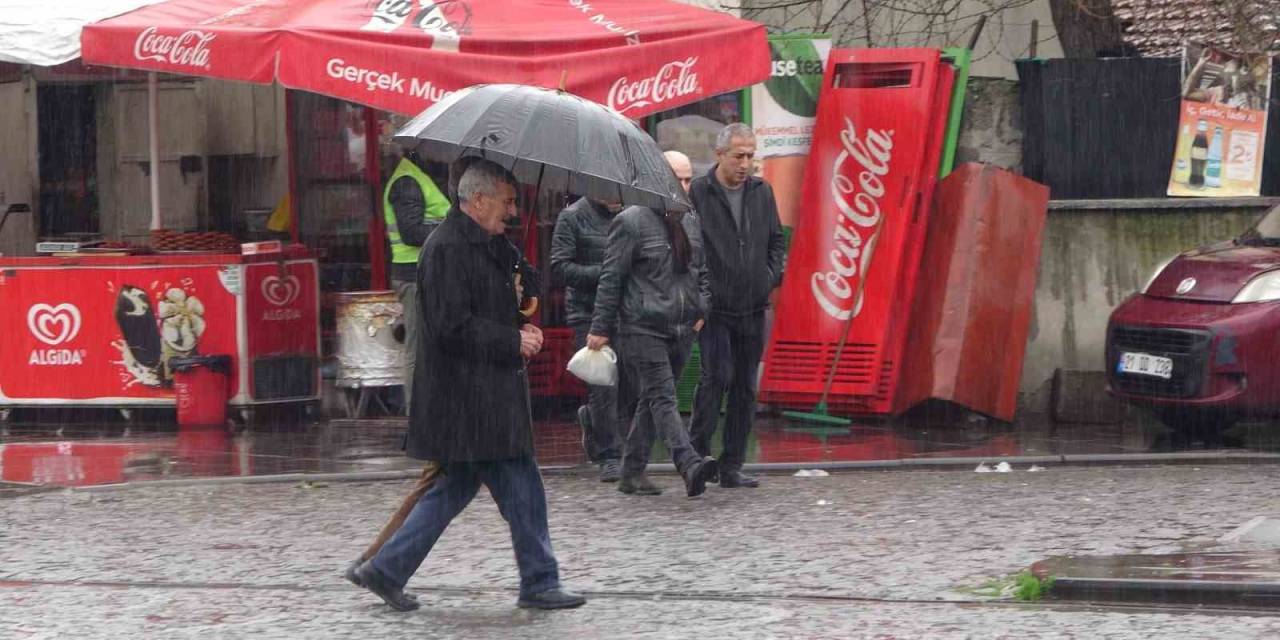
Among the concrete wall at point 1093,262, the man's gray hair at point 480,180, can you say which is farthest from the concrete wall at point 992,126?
the man's gray hair at point 480,180

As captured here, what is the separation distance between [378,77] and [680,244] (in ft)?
9.67

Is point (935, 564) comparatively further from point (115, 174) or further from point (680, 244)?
point (115, 174)

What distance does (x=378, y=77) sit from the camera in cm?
1105

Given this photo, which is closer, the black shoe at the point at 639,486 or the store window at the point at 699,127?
the black shoe at the point at 639,486

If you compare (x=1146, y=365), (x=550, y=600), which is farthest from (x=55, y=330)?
(x=1146, y=365)

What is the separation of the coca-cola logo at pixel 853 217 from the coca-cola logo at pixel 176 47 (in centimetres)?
412

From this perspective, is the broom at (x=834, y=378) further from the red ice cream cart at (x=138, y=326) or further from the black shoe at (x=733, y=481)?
the red ice cream cart at (x=138, y=326)

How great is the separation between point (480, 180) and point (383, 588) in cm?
149

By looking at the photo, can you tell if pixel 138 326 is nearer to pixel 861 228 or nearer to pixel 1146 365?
pixel 861 228

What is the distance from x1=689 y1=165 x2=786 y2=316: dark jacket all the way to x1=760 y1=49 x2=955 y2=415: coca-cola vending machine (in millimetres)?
2720

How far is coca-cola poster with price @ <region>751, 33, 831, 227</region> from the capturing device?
12.5 meters

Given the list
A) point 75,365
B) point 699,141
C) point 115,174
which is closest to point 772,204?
point 699,141

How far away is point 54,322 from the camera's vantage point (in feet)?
41.2

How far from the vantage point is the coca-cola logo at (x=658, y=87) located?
440 inches
